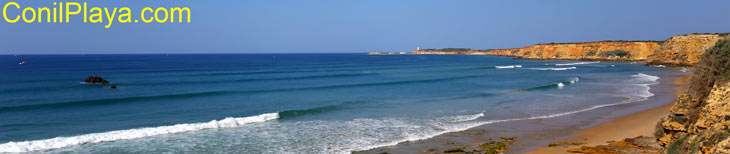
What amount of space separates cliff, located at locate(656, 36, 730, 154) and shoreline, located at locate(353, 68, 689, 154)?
2.38 meters

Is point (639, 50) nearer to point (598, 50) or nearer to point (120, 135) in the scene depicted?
point (598, 50)

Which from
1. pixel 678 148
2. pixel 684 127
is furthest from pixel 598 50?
pixel 678 148

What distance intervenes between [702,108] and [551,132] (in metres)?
5.63

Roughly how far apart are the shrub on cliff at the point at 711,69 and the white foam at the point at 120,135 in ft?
44.7

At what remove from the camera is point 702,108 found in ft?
30.6

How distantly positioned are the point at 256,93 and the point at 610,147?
2170 cm

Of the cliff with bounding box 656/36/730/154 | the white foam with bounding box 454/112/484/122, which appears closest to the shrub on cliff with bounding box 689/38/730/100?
the cliff with bounding box 656/36/730/154

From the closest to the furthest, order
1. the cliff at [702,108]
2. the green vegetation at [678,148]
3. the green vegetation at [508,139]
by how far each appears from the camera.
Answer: the cliff at [702,108] → the green vegetation at [678,148] → the green vegetation at [508,139]

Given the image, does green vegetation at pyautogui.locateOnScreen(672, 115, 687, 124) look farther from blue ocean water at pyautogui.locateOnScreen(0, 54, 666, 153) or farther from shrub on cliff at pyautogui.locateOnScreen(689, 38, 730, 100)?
blue ocean water at pyautogui.locateOnScreen(0, 54, 666, 153)

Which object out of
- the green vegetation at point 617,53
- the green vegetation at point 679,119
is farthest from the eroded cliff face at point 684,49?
the green vegetation at point 679,119

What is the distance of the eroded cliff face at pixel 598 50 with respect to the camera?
297ft

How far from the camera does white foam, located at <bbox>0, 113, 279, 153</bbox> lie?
498 inches

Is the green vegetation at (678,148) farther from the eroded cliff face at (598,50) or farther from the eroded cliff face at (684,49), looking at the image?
the eroded cliff face at (598,50)

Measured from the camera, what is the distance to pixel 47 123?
17.0 metres
